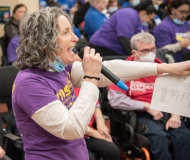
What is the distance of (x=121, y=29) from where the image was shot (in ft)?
11.9

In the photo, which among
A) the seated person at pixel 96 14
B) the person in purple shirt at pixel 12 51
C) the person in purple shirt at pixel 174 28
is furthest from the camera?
the seated person at pixel 96 14

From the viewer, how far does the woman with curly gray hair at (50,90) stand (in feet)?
4.18

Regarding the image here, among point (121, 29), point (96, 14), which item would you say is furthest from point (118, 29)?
point (96, 14)

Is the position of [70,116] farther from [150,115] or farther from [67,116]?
[150,115]

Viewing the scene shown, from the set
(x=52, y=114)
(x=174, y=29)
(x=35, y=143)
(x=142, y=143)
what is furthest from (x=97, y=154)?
(x=174, y=29)

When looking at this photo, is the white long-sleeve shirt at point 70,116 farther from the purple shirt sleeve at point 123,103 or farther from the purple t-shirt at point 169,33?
the purple t-shirt at point 169,33

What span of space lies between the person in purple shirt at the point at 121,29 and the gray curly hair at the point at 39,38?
2.28 m

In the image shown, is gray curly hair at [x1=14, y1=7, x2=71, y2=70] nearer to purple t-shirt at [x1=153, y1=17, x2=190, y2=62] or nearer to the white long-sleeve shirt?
the white long-sleeve shirt

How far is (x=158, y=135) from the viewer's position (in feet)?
7.75

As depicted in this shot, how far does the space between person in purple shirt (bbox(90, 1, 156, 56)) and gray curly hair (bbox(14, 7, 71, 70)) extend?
2282 mm

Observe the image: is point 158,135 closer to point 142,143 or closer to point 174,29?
point 142,143

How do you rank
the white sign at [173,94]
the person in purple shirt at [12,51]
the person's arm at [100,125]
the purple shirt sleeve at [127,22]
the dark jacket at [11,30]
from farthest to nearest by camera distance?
the dark jacket at [11,30] < the person in purple shirt at [12,51] < the purple shirt sleeve at [127,22] < the person's arm at [100,125] < the white sign at [173,94]

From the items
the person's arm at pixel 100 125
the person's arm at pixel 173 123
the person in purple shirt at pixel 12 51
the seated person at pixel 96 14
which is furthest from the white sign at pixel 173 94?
the seated person at pixel 96 14

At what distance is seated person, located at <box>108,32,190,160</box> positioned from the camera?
2.36 meters
